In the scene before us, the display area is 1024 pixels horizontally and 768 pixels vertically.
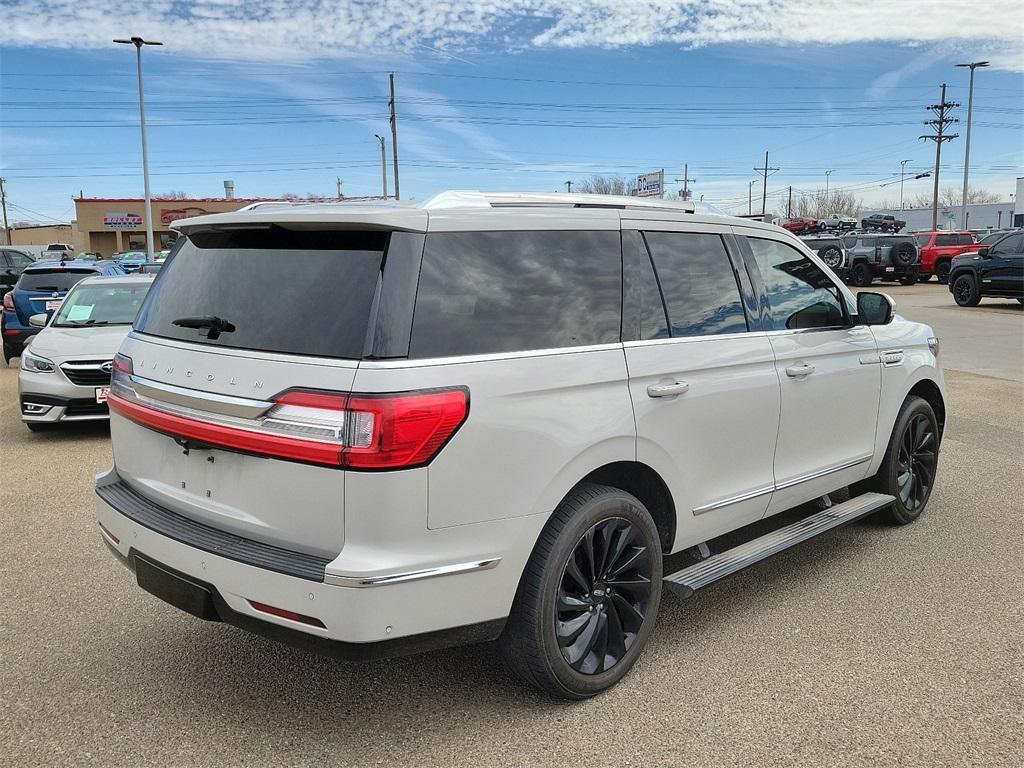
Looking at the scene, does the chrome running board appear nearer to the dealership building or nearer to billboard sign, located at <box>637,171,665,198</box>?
billboard sign, located at <box>637,171,665,198</box>

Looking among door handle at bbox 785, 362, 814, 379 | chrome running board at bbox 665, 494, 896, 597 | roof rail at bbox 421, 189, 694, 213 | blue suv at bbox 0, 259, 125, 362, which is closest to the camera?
roof rail at bbox 421, 189, 694, 213

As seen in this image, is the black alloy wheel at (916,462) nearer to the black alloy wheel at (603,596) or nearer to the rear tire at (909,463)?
the rear tire at (909,463)

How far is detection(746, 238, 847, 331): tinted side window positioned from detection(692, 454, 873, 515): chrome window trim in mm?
722

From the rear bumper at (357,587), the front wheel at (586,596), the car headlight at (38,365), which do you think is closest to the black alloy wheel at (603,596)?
the front wheel at (586,596)

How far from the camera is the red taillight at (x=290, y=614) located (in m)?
2.52

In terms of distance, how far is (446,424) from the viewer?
2.56m

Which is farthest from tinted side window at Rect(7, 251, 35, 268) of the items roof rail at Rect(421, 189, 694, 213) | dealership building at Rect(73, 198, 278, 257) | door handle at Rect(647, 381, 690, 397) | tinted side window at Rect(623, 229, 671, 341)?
dealership building at Rect(73, 198, 278, 257)

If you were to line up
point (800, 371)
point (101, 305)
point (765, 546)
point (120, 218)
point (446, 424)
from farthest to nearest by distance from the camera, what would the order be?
point (120, 218) → point (101, 305) → point (800, 371) → point (765, 546) → point (446, 424)

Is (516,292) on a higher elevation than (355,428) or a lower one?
higher

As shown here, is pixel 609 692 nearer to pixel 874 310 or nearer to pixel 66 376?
pixel 874 310

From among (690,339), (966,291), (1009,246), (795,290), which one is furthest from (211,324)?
(966,291)

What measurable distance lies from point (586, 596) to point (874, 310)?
2506 mm

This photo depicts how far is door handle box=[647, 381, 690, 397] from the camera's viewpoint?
3209 millimetres

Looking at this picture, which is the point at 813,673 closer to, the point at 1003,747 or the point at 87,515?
the point at 1003,747
